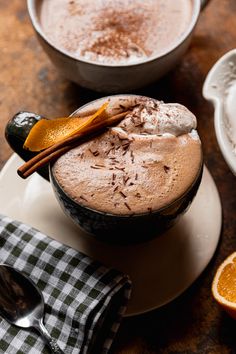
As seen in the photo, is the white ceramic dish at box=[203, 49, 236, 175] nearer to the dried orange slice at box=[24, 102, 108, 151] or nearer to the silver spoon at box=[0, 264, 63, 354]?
the dried orange slice at box=[24, 102, 108, 151]

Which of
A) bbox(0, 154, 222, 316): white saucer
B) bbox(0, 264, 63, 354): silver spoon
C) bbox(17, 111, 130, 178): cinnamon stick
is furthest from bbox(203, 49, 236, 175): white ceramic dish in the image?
bbox(0, 264, 63, 354): silver spoon

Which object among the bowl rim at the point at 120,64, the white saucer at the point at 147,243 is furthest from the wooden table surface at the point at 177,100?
the bowl rim at the point at 120,64

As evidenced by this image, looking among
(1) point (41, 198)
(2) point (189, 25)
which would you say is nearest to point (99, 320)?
(1) point (41, 198)

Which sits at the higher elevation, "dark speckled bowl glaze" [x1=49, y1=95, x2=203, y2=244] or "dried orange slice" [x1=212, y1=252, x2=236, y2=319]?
"dark speckled bowl glaze" [x1=49, y1=95, x2=203, y2=244]

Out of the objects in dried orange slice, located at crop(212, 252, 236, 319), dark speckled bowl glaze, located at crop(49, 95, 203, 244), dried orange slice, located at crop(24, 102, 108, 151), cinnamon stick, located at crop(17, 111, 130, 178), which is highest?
dried orange slice, located at crop(24, 102, 108, 151)

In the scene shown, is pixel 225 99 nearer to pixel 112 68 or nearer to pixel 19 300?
pixel 112 68
